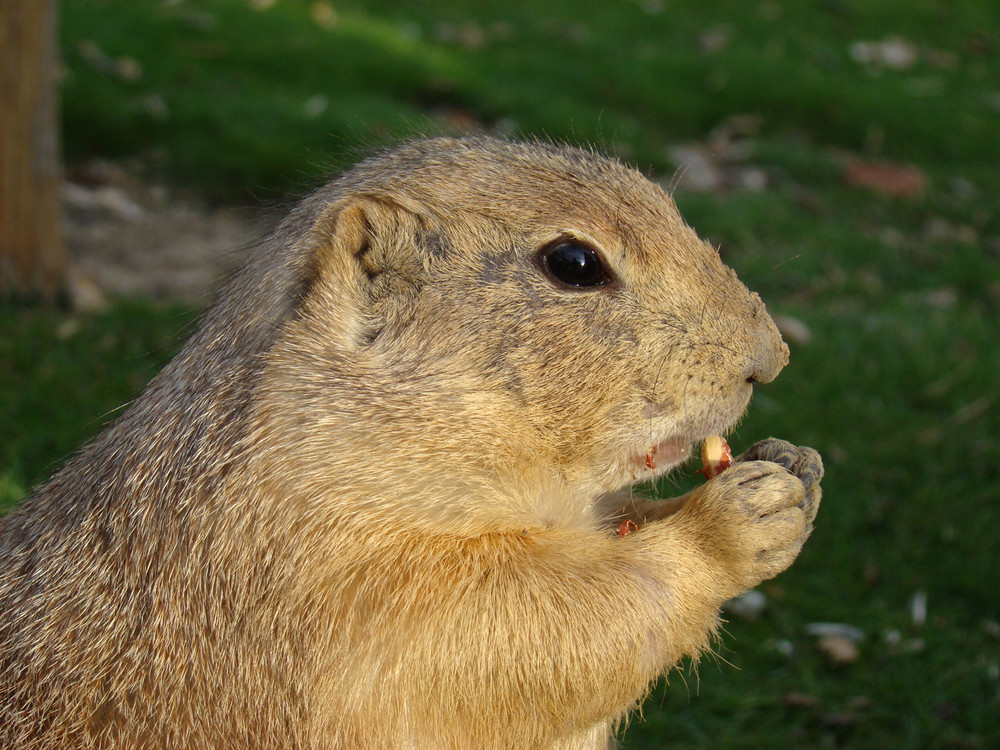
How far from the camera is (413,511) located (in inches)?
98.7

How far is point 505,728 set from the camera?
258 cm

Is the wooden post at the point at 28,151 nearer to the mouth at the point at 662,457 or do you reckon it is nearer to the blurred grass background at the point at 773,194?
the blurred grass background at the point at 773,194

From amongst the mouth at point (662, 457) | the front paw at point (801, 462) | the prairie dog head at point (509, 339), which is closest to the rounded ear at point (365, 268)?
the prairie dog head at point (509, 339)

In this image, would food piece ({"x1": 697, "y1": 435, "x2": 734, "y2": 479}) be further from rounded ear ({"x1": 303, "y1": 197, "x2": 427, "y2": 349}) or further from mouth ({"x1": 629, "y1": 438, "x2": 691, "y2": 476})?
rounded ear ({"x1": 303, "y1": 197, "x2": 427, "y2": 349})

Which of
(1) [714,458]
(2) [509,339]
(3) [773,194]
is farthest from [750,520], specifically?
(3) [773,194]

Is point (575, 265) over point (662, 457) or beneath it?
over

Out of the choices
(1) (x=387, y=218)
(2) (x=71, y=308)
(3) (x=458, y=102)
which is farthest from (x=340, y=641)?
(3) (x=458, y=102)

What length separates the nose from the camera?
106 inches

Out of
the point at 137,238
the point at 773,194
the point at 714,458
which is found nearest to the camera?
the point at 714,458

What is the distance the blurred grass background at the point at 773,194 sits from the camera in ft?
14.3

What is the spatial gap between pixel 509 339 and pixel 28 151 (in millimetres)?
4233

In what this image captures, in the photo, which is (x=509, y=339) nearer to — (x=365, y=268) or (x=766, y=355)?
(x=365, y=268)

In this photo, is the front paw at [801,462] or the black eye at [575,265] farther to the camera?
the front paw at [801,462]

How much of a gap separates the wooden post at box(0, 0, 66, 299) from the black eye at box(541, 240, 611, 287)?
164 inches
